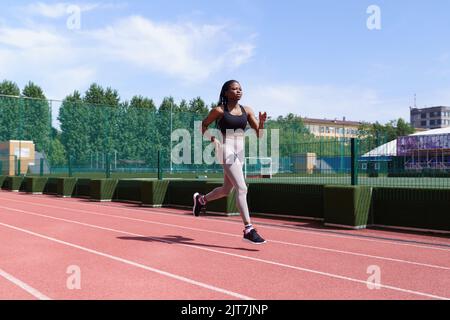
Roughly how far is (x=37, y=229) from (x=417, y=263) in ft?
23.1

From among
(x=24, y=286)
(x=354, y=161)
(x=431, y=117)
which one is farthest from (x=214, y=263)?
(x=431, y=117)

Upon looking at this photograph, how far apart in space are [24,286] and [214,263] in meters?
2.25

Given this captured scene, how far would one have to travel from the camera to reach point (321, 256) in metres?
6.80

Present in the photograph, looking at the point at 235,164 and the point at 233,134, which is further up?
the point at 233,134

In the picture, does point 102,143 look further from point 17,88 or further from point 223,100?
point 223,100

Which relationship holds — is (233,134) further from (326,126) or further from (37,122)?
(326,126)

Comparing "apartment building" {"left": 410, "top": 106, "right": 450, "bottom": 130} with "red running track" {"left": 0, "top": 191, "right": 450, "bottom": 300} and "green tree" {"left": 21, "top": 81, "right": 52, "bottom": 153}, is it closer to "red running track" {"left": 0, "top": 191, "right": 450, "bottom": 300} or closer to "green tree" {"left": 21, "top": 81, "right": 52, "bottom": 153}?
"green tree" {"left": 21, "top": 81, "right": 52, "bottom": 153}

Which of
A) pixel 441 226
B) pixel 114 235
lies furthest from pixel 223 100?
pixel 441 226

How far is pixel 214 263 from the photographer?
6.20 m

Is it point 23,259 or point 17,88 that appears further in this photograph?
point 17,88

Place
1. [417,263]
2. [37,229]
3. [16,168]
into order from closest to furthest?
[417,263], [37,229], [16,168]

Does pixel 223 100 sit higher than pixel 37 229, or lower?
higher

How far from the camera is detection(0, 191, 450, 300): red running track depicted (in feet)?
15.7

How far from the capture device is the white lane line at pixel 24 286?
4.62 meters
